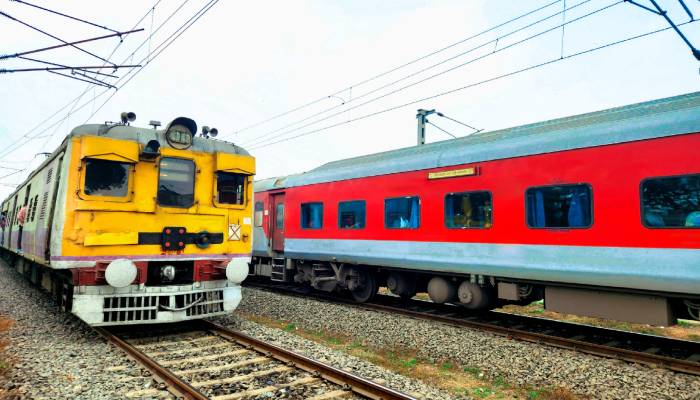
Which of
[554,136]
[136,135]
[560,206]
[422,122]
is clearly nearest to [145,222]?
[136,135]

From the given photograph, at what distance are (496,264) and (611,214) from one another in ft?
7.23

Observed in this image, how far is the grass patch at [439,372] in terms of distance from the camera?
5316 millimetres

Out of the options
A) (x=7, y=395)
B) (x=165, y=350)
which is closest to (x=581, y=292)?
(x=165, y=350)

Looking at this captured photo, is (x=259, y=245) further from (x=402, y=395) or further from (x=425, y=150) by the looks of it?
(x=402, y=395)

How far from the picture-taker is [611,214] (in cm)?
712

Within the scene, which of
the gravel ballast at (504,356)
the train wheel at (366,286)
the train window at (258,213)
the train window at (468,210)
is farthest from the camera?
the train window at (258,213)

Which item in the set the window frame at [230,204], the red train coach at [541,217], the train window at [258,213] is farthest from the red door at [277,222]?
the window frame at [230,204]

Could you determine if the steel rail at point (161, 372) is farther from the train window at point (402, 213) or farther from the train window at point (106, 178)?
the train window at point (402, 213)

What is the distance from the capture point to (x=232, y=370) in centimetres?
557

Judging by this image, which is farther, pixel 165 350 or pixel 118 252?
pixel 118 252

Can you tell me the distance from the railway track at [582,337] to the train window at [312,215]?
2966 mm

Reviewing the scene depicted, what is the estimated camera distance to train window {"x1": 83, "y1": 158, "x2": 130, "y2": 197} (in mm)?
7059

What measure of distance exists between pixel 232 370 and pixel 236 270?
2.35 m

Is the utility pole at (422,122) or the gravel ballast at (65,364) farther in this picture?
the utility pole at (422,122)
